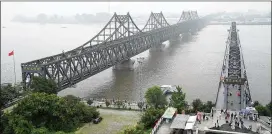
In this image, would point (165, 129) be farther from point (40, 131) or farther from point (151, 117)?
point (40, 131)

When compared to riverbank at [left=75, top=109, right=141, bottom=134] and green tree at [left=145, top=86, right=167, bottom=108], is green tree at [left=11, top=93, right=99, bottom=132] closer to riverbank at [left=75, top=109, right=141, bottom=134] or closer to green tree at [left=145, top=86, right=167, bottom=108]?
riverbank at [left=75, top=109, right=141, bottom=134]

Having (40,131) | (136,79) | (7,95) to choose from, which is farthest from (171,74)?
(40,131)

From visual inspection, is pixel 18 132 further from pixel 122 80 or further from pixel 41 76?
pixel 122 80

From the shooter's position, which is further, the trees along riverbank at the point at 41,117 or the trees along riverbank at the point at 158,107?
the trees along riverbank at the point at 158,107

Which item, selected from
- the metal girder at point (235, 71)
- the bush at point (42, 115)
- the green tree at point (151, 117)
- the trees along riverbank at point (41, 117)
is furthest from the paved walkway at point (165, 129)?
the metal girder at point (235, 71)

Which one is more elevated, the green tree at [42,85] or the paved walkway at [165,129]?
the green tree at [42,85]

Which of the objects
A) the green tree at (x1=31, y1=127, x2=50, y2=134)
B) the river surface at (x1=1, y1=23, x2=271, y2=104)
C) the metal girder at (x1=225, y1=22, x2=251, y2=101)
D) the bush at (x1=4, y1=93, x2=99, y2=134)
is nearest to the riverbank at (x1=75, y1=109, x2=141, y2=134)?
the bush at (x1=4, y1=93, x2=99, y2=134)

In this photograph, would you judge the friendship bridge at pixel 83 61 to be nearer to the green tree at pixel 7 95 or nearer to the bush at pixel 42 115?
the green tree at pixel 7 95

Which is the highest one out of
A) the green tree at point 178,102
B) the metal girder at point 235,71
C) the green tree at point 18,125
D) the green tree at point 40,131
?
the metal girder at point 235,71
